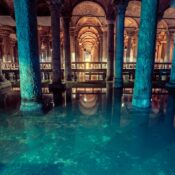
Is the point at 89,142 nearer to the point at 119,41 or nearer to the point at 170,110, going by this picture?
the point at 170,110

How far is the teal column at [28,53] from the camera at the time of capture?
4395mm

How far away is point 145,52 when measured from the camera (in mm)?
4902

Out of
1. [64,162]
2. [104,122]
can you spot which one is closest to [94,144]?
[64,162]

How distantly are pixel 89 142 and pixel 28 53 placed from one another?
2.88 m

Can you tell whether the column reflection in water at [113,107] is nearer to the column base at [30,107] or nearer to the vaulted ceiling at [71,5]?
the column base at [30,107]

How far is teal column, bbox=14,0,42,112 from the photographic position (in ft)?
14.4

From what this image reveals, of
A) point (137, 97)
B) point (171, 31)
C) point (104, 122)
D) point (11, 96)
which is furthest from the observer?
point (171, 31)

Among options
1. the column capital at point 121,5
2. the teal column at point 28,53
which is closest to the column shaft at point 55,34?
the column capital at point 121,5

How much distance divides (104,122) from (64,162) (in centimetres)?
191

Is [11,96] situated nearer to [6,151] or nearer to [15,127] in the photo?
[15,127]

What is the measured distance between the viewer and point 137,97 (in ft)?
17.4

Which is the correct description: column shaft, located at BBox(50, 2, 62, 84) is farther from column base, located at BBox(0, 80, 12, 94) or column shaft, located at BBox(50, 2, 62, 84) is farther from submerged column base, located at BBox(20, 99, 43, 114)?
submerged column base, located at BBox(20, 99, 43, 114)

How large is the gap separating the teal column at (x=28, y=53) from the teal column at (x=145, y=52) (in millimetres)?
3027

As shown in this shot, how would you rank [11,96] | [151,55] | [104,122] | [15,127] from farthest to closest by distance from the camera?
1. [11,96]
2. [151,55]
3. [104,122]
4. [15,127]
